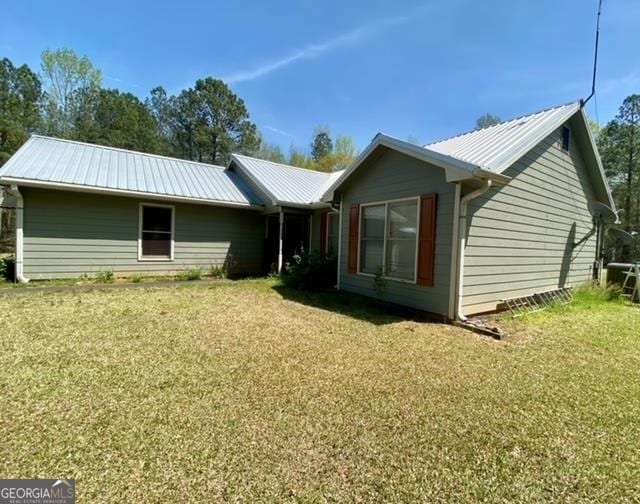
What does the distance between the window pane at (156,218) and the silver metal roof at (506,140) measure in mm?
8369

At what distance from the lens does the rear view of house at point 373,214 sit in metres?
6.18

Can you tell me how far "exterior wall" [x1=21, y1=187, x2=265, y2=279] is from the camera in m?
8.52

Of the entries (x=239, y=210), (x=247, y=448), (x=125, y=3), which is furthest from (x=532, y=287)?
(x=125, y=3)

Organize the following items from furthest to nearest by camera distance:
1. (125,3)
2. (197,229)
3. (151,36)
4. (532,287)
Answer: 1. (151,36)
2. (197,229)
3. (125,3)
4. (532,287)

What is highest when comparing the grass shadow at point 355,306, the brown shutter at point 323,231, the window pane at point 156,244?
the brown shutter at point 323,231

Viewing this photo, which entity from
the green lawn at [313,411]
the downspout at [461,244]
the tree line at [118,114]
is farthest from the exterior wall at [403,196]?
the tree line at [118,114]

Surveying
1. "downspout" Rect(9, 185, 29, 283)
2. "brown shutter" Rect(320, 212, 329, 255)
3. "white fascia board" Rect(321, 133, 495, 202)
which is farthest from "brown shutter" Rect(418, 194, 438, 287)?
"downspout" Rect(9, 185, 29, 283)

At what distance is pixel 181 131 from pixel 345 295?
76.7ft

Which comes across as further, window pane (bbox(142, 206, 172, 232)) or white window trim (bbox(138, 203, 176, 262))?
window pane (bbox(142, 206, 172, 232))

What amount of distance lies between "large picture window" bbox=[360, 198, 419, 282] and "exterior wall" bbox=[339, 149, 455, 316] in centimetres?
20

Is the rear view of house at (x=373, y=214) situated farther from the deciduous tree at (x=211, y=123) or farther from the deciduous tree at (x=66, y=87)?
the deciduous tree at (x=66, y=87)

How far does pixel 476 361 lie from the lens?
4.20 m

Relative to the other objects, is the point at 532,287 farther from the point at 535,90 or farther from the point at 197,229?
the point at 197,229

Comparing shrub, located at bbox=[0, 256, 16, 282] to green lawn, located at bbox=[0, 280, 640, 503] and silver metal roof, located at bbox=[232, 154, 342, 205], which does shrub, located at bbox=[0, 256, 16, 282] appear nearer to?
green lawn, located at bbox=[0, 280, 640, 503]
